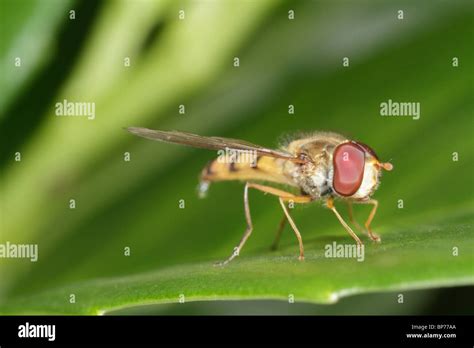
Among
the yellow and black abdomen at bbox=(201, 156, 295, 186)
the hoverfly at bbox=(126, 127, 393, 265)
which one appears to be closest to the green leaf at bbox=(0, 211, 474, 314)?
the hoverfly at bbox=(126, 127, 393, 265)

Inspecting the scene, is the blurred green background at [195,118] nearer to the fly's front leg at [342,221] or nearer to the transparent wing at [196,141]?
the fly's front leg at [342,221]

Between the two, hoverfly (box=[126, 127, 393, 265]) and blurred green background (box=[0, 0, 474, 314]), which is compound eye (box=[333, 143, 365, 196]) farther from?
blurred green background (box=[0, 0, 474, 314])

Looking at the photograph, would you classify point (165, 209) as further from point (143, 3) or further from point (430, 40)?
point (430, 40)

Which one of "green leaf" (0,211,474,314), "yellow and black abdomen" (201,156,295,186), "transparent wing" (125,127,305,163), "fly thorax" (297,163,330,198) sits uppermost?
"transparent wing" (125,127,305,163)

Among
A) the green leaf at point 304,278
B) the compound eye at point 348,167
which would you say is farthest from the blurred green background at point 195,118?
the green leaf at point 304,278
